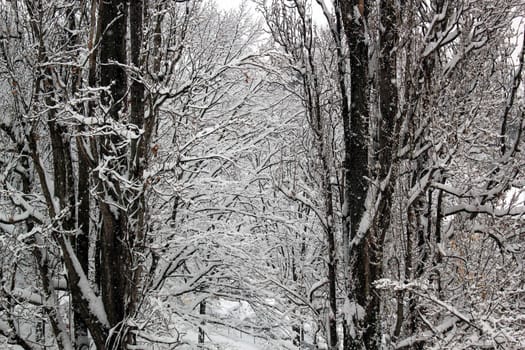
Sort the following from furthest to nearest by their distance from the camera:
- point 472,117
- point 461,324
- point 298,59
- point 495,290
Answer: point 298,59
point 472,117
point 461,324
point 495,290

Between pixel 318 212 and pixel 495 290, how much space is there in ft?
10.1

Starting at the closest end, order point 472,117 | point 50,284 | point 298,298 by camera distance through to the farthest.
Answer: point 472,117
point 50,284
point 298,298

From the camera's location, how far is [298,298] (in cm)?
747

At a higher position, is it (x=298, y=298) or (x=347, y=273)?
(x=347, y=273)

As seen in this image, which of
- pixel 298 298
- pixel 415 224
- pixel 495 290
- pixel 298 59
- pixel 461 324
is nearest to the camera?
pixel 495 290

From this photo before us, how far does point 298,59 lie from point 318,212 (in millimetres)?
2208

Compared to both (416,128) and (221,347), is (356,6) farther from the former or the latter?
(221,347)

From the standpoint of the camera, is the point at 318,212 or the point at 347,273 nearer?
the point at 347,273

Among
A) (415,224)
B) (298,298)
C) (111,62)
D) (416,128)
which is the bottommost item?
(298,298)

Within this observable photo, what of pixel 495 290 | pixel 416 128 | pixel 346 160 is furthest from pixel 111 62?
pixel 495 290

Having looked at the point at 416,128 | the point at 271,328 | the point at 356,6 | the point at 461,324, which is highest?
the point at 356,6

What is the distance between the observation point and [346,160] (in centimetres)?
545

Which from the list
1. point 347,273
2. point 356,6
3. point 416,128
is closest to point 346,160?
point 416,128

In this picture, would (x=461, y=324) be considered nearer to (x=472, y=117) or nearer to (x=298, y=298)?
(x=472, y=117)
